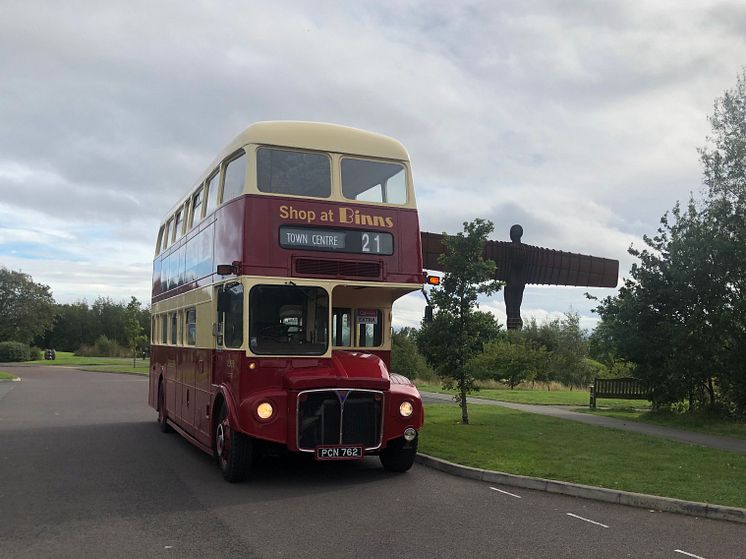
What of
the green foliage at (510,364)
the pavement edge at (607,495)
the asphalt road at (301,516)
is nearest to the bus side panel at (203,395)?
the asphalt road at (301,516)

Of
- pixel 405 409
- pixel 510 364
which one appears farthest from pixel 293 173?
pixel 510 364

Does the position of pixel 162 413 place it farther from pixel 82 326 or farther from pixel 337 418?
pixel 82 326

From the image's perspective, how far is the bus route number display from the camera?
9125 mm

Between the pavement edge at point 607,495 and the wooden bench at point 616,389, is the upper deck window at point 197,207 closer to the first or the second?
the pavement edge at point 607,495

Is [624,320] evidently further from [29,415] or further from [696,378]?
[29,415]

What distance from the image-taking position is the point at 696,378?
1556 cm

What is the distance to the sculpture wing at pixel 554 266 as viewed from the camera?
1398 inches

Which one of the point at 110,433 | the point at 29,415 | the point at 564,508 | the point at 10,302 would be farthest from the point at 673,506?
the point at 10,302

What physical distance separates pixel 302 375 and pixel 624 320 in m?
10.5

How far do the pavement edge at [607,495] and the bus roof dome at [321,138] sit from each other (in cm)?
450

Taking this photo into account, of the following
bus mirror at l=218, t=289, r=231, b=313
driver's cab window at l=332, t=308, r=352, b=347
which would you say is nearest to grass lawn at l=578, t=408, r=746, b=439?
driver's cab window at l=332, t=308, r=352, b=347

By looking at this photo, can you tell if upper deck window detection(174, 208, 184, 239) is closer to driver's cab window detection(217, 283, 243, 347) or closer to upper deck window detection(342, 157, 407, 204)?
driver's cab window detection(217, 283, 243, 347)

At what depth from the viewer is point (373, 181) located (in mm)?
9844

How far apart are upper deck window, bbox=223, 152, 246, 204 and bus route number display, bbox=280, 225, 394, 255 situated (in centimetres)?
88
